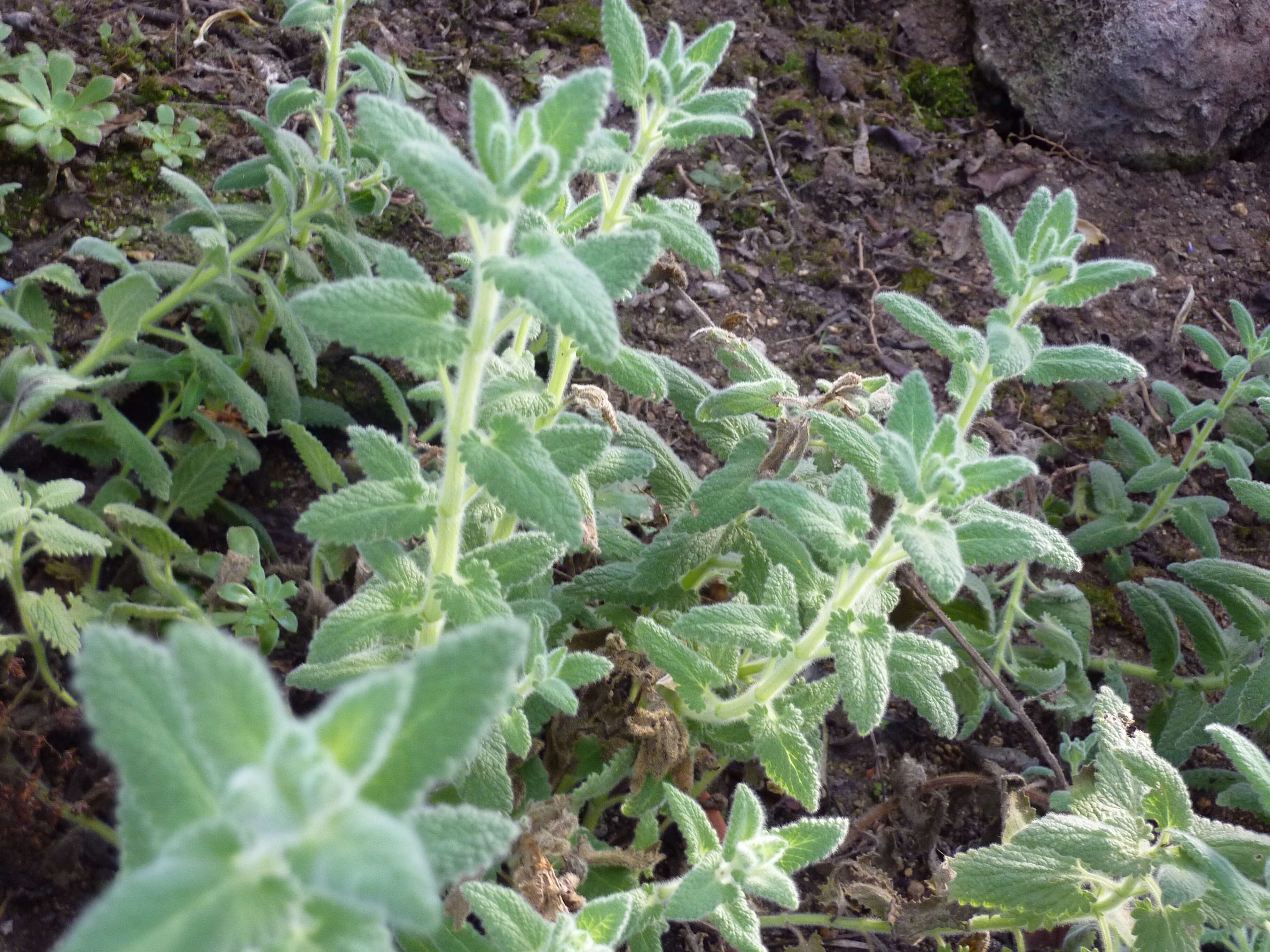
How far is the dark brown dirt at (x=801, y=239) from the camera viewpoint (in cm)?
257

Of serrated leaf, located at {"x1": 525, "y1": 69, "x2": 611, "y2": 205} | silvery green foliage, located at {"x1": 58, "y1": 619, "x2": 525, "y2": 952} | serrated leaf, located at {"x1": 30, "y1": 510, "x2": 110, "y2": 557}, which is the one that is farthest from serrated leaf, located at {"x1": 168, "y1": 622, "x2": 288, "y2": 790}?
serrated leaf, located at {"x1": 30, "y1": 510, "x2": 110, "y2": 557}

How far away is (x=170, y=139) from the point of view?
320 centimetres

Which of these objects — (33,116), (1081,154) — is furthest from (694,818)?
(1081,154)

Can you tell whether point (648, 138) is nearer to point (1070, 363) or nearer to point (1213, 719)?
point (1070, 363)

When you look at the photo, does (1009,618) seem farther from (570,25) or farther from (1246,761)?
(570,25)

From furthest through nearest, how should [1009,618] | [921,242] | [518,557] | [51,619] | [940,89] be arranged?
[940,89]
[921,242]
[1009,618]
[51,619]
[518,557]

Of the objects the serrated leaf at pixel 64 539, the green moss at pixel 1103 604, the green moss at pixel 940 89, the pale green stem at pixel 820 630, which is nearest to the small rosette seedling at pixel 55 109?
the serrated leaf at pixel 64 539

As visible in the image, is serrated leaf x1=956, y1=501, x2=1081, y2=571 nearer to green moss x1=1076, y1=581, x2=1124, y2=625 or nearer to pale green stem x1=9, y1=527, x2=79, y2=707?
green moss x1=1076, y1=581, x2=1124, y2=625

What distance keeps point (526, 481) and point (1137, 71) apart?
3.96 meters

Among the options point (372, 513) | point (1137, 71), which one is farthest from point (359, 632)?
point (1137, 71)

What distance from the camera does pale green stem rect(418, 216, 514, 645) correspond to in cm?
151

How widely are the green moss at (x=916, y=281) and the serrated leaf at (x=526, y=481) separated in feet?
8.42

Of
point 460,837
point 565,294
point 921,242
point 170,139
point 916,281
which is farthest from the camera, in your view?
point 921,242

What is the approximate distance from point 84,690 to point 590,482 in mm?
1303
